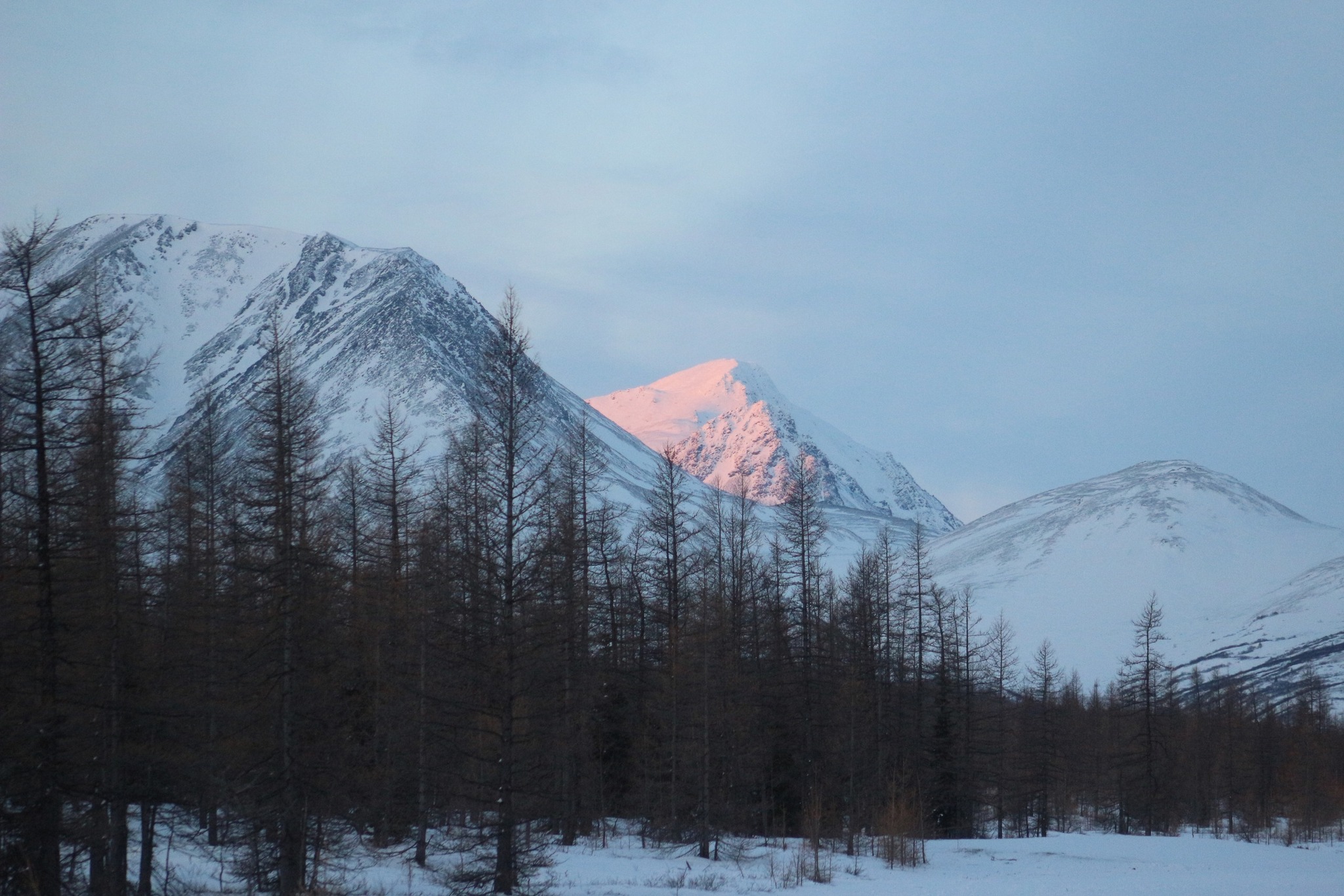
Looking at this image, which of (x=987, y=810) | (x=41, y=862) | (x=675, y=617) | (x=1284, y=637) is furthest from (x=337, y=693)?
(x=1284, y=637)

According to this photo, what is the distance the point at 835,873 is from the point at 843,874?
8.3 inches

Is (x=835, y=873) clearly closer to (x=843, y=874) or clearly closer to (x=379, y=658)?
(x=843, y=874)

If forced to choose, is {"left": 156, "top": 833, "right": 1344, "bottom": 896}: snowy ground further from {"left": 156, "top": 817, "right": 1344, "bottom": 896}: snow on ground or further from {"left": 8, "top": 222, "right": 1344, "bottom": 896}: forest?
{"left": 8, "top": 222, "right": 1344, "bottom": 896}: forest

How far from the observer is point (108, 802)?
53.7 feet

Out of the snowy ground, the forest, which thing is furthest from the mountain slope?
the forest

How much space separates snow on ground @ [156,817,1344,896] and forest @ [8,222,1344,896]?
101 centimetres

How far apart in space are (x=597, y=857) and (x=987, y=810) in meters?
42.0

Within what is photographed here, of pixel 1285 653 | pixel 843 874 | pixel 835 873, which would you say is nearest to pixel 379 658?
pixel 835 873

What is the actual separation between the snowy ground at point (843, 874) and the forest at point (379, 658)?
104 centimetres

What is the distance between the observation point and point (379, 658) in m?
27.8

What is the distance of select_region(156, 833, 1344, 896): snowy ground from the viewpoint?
23281mm

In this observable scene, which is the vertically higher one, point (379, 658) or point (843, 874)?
point (379, 658)

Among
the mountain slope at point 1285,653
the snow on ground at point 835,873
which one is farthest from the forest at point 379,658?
the mountain slope at point 1285,653

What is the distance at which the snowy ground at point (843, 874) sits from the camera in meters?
23.3
